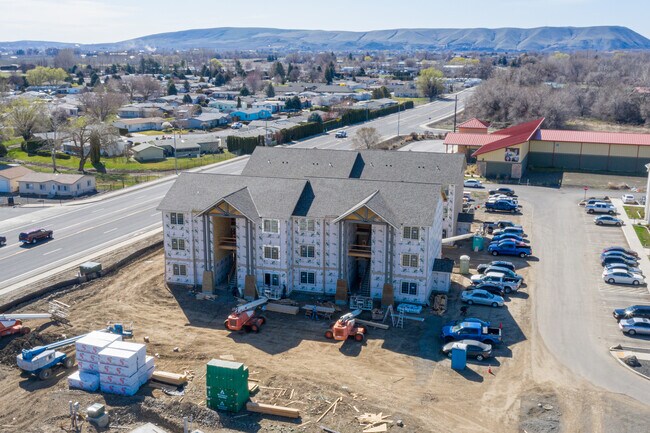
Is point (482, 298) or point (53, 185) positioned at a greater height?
point (53, 185)

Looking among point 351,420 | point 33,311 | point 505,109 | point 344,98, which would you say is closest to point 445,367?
point 351,420

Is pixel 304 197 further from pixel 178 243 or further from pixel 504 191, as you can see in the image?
pixel 504 191

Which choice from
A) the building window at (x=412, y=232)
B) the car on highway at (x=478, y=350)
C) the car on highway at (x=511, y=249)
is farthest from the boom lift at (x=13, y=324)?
the car on highway at (x=511, y=249)

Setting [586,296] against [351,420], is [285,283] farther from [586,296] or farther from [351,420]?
[586,296]

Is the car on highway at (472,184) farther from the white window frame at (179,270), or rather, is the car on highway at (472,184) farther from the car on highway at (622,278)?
the white window frame at (179,270)

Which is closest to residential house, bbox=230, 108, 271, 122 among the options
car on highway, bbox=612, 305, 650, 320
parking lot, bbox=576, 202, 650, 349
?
parking lot, bbox=576, 202, 650, 349

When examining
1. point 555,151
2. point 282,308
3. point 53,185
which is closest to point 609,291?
point 282,308
